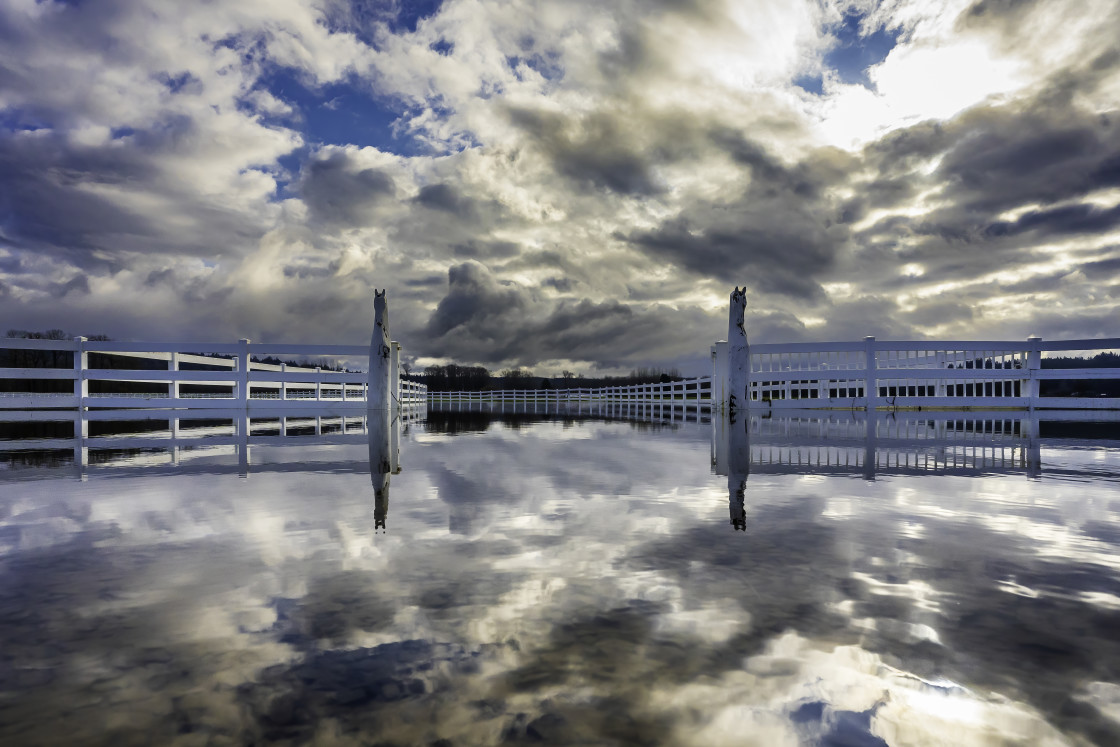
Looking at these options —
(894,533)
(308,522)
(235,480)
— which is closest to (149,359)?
(235,480)

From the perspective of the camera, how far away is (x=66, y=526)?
3.10 m

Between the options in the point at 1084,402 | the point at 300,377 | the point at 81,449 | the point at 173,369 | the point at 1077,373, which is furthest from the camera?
the point at 1084,402

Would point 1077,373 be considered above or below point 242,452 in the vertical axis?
above

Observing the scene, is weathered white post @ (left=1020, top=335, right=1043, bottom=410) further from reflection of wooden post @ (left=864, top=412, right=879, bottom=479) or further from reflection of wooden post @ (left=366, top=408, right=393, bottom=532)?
reflection of wooden post @ (left=366, top=408, right=393, bottom=532)

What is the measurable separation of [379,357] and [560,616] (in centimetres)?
1312

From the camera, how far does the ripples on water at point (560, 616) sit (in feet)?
4.22

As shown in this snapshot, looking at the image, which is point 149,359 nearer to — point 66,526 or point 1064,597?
point 66,526

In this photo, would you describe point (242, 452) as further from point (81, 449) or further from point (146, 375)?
point (146, 375)

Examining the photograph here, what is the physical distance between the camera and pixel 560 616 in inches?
72.0

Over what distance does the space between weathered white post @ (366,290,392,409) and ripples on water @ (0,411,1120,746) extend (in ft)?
32.6

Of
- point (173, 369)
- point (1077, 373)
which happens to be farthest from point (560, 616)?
point (1077, 373)

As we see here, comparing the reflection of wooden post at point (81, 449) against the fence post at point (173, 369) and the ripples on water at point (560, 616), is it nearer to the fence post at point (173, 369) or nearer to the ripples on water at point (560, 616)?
the ripples on water at point (560, 616)

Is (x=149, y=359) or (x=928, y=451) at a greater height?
(x=149, y=359)

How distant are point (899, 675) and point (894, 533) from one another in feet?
5.41
